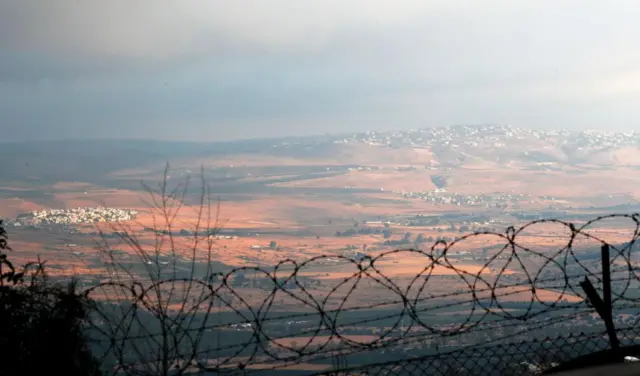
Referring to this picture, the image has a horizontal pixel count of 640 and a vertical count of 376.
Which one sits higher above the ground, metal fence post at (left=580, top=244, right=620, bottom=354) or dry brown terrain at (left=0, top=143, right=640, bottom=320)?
metal fence post at (left=580, top=244, right=620, bottom=354)

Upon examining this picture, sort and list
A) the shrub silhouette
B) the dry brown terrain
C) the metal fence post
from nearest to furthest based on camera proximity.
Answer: the shrub silhouette, the metal fence post, the dry brown terrain

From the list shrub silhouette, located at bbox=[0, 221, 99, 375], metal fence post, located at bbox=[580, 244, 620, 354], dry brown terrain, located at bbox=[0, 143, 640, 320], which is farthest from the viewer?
dry brown terrain, located at bbox=[0, 143, 640, 320]

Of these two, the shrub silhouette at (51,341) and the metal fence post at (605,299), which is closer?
the shrub silhouette at (51,341)

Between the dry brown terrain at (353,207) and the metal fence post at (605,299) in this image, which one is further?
the dry brown terrain at (353,207)

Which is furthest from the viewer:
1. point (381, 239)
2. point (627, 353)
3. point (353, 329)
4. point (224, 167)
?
point (224, 167)

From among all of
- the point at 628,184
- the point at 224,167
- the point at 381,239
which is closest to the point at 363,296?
the point at 381,239

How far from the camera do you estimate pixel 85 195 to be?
9550 cm

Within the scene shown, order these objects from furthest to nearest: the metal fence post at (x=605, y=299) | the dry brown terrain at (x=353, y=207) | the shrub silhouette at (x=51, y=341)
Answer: the dry brown terrain at (x=353, y=207), the metal fence post at (x=605, y=299), the shrub silhouette at (x=51, y=341)

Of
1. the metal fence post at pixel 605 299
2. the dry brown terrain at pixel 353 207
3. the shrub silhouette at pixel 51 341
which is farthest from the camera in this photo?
the dry brown terrain at pixel 353 207

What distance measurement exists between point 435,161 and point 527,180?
3523 cm

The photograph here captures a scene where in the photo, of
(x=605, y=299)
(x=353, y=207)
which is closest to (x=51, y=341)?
(x=605, y=299)

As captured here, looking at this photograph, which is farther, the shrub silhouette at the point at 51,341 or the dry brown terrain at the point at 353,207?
the dry brown terrain at the point at 353,207

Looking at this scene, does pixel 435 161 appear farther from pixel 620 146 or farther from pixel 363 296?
pixel 363 296

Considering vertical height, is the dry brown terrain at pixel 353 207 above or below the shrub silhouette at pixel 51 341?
below
